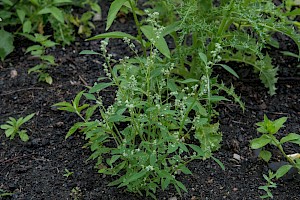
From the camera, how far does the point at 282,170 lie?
2902 millimetres

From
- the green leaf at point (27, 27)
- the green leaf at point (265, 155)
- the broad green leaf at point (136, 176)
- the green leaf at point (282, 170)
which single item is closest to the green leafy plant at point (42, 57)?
the green leaf at point (27, 27)

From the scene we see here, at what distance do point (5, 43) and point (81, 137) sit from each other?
1052mm

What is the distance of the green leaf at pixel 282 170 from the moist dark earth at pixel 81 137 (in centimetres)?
14

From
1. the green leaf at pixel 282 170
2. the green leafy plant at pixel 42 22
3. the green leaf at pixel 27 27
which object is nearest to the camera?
the green leaf at pixel 282 170

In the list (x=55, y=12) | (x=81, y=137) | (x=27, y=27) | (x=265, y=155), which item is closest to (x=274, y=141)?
(x=265, y=155)

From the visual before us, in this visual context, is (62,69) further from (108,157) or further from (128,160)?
(128,160)

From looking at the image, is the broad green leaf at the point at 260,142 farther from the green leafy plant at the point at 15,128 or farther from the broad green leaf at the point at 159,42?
the green leafy plant at the point at 15,128

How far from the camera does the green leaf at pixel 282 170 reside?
9.48ft

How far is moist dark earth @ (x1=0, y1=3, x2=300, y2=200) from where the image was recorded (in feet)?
9.78

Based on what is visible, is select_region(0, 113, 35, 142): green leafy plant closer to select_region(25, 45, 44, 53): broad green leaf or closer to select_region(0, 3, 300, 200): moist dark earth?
select_region(0, 3, 300, 200): moist dark earth

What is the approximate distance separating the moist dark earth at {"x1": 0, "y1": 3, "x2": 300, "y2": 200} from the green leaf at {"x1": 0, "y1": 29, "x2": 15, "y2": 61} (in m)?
0.07

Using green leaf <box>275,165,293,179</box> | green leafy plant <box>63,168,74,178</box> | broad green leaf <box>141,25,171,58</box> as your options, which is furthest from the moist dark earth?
broad green leaf <box>141,25,171,58</box>

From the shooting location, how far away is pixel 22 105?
3.54 meters

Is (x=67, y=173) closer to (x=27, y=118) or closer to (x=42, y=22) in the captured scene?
(x=27, y=118)
